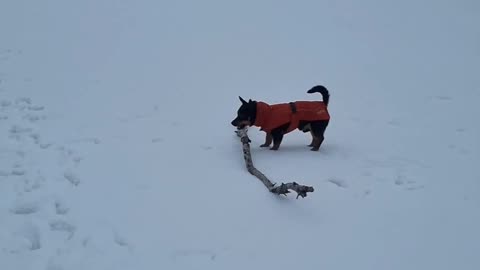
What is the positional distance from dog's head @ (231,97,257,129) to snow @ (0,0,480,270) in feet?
1.23

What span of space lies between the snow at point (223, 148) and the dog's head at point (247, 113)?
38cm

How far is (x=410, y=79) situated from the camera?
→ 8602mm

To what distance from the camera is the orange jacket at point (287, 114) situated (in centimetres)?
525

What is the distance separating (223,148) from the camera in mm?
5590

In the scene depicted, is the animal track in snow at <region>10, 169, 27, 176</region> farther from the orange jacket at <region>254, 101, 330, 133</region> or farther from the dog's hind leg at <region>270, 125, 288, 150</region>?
the dog's hind leg at <region>270, 125, 288, 150</region>

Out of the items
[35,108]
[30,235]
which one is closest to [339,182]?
[30,235]

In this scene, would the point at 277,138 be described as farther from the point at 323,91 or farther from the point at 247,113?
the point at 323,91

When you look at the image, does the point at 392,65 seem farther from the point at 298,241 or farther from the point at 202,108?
the point at 298,241

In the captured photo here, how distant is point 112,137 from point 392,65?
19.5ft

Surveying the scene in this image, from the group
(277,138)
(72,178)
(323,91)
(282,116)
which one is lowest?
(72,178)

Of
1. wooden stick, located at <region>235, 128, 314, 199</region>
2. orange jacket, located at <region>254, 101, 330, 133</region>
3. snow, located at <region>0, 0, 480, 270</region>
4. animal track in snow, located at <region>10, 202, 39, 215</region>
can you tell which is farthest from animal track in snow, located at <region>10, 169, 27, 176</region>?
orange jacket, located at <region>254, 101, 330, 133</region>

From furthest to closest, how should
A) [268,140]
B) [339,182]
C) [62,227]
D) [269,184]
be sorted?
[268,140]
[339,182]
[269,184]
[62,227]

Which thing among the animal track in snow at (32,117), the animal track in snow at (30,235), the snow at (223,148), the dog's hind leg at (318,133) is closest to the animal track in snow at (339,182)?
the snow at (223,148)

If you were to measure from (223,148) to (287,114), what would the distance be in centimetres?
89
